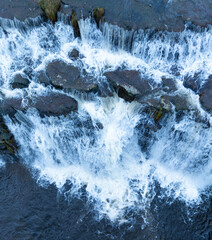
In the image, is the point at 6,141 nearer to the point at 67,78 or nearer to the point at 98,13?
the point at 67,78

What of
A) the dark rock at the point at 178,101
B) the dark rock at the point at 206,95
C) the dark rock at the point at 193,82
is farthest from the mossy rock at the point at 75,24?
the dark rock at the point at 206,95

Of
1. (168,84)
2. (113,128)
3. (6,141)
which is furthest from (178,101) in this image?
(6,141)

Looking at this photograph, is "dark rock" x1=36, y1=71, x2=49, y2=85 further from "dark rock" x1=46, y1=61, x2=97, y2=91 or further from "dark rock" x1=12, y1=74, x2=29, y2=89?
"dark rock" x1=12, y1=74, x2=29, y2=89

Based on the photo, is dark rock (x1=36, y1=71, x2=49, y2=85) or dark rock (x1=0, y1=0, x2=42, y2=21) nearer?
dark rock (x1=36, y1=71, x2=49, y2=85)

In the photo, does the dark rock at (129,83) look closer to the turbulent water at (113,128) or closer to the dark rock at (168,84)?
the turbulent water at (113,128)

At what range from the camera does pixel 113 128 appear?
9039 millimetres

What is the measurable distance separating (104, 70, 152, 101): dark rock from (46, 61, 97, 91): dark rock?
775 millimetres

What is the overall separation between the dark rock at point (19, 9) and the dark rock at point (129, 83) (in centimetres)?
415

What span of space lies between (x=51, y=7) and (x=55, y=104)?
415cm

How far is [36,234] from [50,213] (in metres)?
0.80

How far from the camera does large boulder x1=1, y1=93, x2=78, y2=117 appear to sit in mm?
8651

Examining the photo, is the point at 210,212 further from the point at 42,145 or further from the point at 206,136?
the point at 42,145

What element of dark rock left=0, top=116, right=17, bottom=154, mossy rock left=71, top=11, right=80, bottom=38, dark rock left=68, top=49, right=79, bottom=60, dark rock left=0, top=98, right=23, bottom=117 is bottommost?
dark rock left=0, top=116, right=17, bottom=154

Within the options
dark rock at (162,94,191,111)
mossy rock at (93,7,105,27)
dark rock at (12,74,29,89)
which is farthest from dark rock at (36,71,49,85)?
dark rock at (162,94,191,111)
